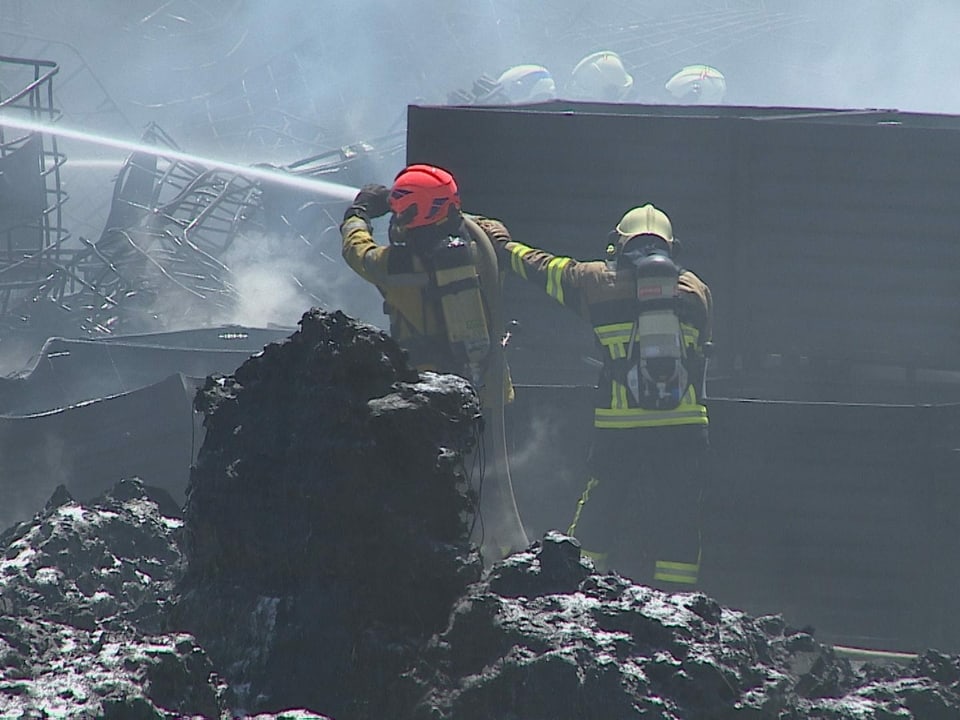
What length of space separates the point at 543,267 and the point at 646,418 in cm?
90

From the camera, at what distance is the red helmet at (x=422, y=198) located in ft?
20.9

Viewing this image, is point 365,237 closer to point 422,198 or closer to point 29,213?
point 422,198

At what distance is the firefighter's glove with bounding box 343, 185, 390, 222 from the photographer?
6695 millimetres

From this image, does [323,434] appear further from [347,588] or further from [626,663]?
[626,663]

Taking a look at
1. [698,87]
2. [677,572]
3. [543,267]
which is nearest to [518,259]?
[543,267]

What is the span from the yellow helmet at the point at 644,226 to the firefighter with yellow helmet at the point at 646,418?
0.15ft

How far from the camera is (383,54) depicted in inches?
1500

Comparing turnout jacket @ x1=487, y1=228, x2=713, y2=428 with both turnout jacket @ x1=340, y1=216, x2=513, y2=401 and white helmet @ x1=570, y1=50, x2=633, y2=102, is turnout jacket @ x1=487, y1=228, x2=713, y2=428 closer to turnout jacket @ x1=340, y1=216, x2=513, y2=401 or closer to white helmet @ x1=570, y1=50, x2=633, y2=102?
turnout jacket @ x1=340, y1=216, x2=513, y2=401

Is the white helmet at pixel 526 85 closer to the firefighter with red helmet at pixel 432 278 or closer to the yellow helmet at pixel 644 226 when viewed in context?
the yellow helmet at pixel 644 226

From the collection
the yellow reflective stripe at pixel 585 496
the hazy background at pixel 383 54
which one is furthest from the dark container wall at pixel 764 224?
the hazy background at pixel 383 54

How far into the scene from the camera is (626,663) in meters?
3.41

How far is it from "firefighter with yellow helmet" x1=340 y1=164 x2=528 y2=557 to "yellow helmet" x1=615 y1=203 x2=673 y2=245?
74cm

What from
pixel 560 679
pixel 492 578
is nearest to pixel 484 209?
pixel 492 578

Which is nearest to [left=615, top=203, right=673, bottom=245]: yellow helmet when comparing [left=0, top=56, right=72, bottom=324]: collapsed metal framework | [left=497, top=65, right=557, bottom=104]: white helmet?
[left=0, top=56, right=72, bottom=324]: collapsed metal framework
